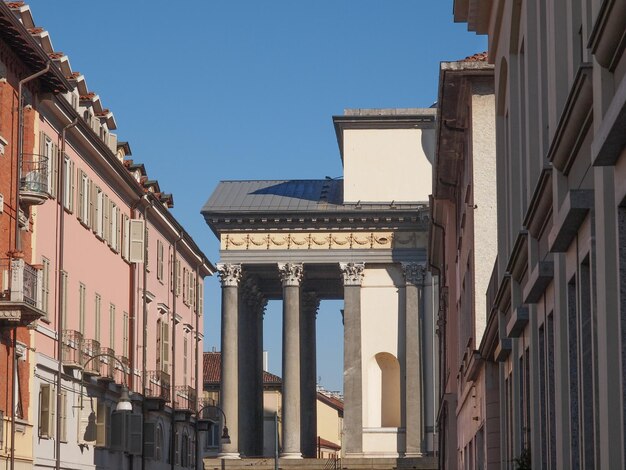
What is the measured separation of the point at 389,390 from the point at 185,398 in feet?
40.0

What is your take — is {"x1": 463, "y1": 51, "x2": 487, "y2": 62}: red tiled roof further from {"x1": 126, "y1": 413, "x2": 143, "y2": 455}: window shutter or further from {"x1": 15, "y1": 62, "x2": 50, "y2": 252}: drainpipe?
{"x1": 126, "y1": 413, "x2": 143, "y2": 455}: window shutter

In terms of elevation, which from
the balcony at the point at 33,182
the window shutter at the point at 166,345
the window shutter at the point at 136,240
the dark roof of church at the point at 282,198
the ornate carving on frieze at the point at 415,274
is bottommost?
the window shutter at the point at 166,345

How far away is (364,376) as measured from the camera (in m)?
80.2

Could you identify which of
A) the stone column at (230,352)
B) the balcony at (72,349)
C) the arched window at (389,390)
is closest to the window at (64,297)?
the balcony at (72,349)

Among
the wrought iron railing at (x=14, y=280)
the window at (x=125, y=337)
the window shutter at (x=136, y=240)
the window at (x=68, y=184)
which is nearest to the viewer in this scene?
the wrought iron railing at (x=14, y=280)

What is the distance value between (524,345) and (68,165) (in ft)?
101

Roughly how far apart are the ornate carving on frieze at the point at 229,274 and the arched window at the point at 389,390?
7791 millimetres

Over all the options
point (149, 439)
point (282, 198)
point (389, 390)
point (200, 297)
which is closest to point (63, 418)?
point (149, 439)

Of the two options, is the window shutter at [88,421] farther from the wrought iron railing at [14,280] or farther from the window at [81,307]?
the wrought iron railing at [14,280]

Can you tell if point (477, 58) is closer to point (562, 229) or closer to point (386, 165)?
point (562, 229)

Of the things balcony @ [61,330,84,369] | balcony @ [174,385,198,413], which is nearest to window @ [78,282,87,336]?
balcony @ [61,330,84,369]

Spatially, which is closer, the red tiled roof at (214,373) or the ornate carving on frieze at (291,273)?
the ornate carving on frieze at (291,273)

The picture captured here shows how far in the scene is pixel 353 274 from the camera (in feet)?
264

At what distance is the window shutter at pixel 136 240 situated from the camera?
197 feet
